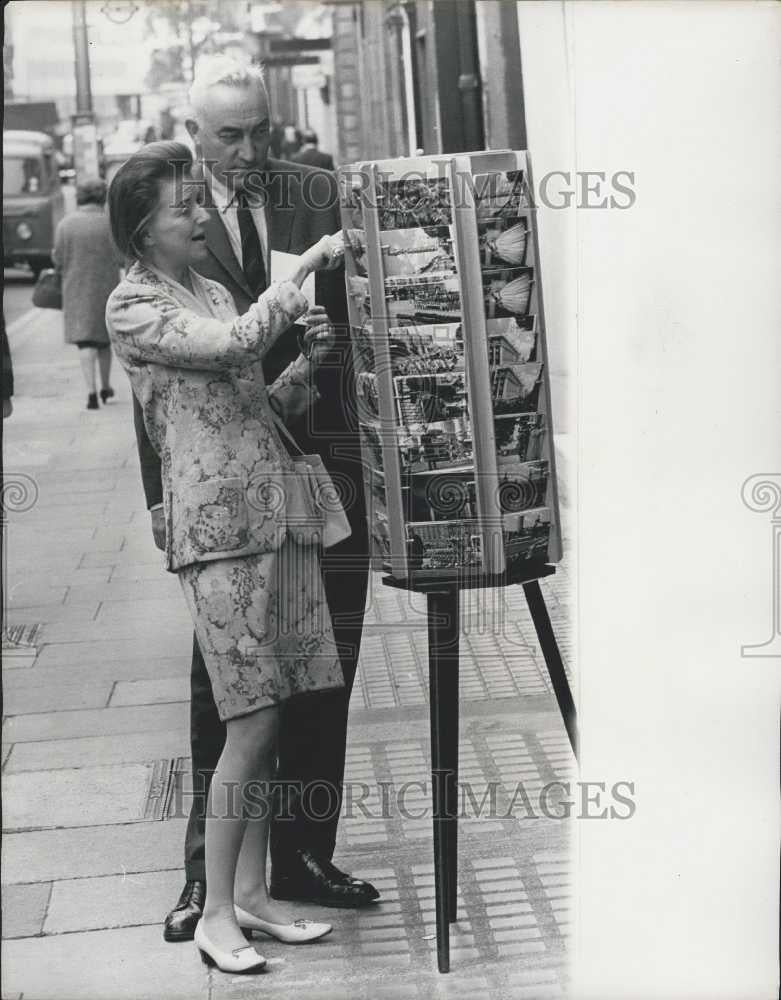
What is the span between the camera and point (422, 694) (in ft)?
18.9

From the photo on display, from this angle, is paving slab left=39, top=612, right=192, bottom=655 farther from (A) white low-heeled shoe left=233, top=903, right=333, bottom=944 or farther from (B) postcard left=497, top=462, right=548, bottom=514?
(B) postcard left=497, top=462, right=548, bottom=514

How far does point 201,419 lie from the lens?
3420 millimetres

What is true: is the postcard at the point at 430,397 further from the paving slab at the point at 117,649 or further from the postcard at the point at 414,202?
the paving slab at the point at 117,649

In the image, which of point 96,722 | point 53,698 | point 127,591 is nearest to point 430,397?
point 96,722

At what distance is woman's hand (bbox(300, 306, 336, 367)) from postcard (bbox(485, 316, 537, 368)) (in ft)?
1.30

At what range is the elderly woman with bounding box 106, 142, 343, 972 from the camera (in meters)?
3.36

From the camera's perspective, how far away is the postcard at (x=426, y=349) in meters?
3.24

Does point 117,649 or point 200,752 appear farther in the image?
point 117,649

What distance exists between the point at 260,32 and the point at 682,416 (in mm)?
38092

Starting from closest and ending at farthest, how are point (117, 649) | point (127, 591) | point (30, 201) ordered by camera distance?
point (117, 649), point (127, 591), point (30, 201)

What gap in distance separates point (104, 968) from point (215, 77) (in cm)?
207

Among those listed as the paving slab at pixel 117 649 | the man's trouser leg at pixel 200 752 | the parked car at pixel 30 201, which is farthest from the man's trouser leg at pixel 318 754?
the parked car at pixel 30 201

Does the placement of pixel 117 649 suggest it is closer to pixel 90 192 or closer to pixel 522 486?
pixel 522 486

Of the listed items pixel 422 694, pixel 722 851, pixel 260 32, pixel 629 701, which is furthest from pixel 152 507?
pixel 260 32
